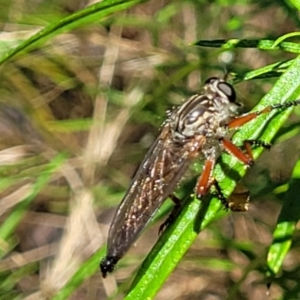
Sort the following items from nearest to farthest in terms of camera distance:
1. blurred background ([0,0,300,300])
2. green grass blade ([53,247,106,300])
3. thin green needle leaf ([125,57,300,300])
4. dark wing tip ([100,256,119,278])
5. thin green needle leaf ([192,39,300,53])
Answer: thin green needle leaf ([125,57,300,300]), thin green needle leaf ([192,39,300,53]), dark wing tip ([100,256,119,278]), green grass blade ([53,247,106,300]), blurred background ([0,0,300,300])

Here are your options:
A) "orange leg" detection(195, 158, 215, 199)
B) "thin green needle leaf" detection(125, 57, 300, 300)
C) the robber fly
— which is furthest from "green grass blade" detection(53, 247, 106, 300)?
"thin green needle leaf" detection(125, 57, 300, 300)

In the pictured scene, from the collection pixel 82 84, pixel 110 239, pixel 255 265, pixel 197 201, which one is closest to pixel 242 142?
pixel 197 201

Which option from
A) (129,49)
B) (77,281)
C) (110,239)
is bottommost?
(77,281)

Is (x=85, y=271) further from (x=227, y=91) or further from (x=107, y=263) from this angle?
(x=227, y=91)

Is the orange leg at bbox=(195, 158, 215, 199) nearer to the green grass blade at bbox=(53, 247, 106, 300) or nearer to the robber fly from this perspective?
the robber fly

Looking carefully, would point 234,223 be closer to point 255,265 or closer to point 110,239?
point 255,265

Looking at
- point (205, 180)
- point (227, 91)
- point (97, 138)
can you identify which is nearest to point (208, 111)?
point (227, 91)

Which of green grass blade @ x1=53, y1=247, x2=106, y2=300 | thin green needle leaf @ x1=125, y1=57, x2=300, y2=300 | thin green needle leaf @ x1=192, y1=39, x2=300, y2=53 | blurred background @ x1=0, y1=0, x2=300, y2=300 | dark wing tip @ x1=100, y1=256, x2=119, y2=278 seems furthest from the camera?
blurred background @ x1=0, y1=0, x2=300, y2=300
